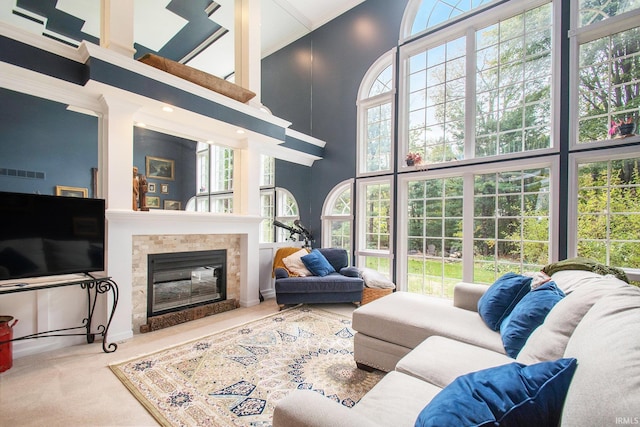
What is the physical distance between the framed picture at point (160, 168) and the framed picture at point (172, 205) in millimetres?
295

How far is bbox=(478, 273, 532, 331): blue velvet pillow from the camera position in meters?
2.00

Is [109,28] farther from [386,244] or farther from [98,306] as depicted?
[386,244]

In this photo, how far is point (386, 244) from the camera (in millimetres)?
4516

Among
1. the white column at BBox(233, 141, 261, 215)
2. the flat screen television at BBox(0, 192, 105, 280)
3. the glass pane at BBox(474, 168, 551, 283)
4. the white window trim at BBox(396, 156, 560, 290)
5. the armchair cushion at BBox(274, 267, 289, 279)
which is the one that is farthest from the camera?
the white column at BBox(233, 141, 261, 215)

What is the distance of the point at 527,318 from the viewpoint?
63.5 inches

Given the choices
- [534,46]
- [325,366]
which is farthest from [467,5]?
[325,366]

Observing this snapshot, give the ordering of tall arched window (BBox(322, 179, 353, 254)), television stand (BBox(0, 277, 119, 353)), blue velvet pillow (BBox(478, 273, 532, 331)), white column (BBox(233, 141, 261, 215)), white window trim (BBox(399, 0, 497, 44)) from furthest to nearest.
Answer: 1. tall arched window (BBox(322, 179, 353, 254))
2. white window trim (BBox(399, 0, 497, 44))
3. white column (BBox(233, 141, 261, 215))
4. television stand (BBox(0, 277, 119, 353))
5. blue velvet pillow (BBox(478, 273, 532, 331))

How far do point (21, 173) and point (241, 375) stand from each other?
3.07 meters

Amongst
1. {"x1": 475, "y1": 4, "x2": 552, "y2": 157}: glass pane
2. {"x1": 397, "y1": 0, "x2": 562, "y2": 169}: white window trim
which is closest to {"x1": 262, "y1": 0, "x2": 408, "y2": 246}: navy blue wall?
{"x1": 397, "y1": 0, "x2": 562, "y2": 169}: white window trim

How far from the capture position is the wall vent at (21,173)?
9.02ft

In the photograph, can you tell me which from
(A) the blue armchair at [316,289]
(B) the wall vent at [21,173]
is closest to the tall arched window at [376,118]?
(A) the blue armchair at [316,289]

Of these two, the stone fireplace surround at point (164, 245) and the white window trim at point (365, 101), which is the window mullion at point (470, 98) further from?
the stone fireplace surround at point (164, 245)

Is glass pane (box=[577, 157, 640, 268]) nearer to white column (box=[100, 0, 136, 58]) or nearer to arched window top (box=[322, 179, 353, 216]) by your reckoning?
arched window top (box=[322, 179, 353, 216])

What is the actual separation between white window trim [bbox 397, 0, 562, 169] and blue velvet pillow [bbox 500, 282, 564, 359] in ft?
7.39
